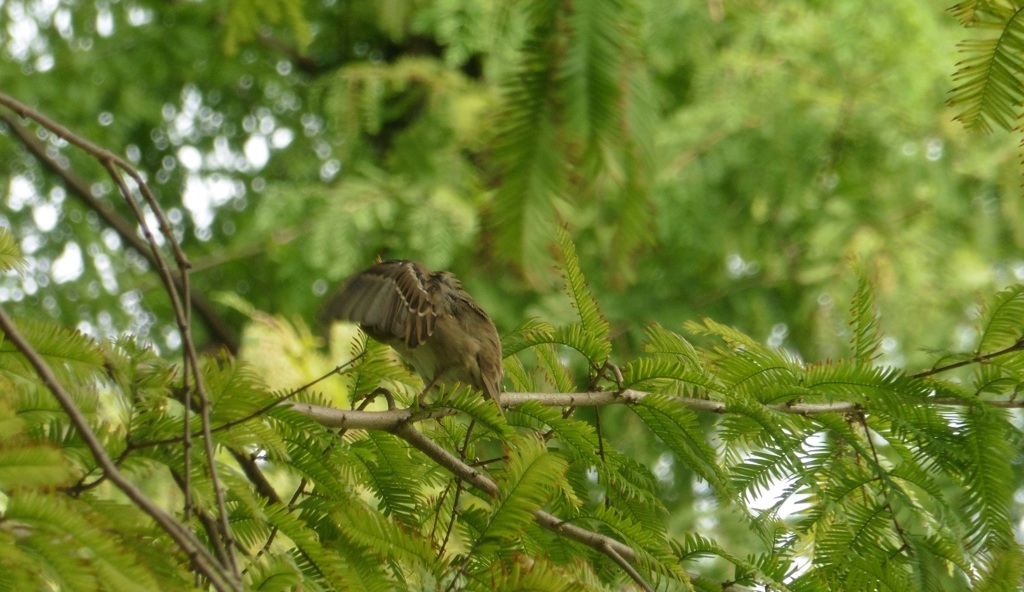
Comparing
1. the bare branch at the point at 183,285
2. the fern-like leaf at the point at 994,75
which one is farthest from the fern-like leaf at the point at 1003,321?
the bare branch at the point at 183,285

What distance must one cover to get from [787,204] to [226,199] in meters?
3.96

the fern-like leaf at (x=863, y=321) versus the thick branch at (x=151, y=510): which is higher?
the thick branch at (x=151, y=510)

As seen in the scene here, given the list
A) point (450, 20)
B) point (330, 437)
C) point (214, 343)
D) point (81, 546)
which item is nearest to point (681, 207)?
point (450, 20)

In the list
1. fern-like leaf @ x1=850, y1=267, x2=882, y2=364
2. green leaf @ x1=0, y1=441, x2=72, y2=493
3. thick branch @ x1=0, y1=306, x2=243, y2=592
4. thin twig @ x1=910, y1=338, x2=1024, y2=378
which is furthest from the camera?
fern-like leaf @ x1=850, y1=267, x2=882, y2=364

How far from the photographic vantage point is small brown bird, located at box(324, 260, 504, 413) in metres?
1.99

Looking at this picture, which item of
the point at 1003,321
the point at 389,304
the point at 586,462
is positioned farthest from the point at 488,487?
the point at 1003,321

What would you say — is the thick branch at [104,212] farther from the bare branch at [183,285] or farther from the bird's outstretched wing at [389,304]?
the bird's outstretched wing at [389,304]

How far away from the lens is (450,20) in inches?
209

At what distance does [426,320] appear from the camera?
84.2 inches

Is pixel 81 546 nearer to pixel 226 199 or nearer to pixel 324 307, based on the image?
pixel 324 307

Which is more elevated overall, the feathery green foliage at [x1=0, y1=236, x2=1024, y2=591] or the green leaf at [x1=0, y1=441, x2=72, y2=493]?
the green leaf at [x1=0, y1=441, x2=72, y2=493]

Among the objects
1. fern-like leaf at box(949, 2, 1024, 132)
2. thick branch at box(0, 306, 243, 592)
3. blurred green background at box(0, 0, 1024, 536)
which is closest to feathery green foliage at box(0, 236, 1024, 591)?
thick branch at box(0, 306, 243, 592)

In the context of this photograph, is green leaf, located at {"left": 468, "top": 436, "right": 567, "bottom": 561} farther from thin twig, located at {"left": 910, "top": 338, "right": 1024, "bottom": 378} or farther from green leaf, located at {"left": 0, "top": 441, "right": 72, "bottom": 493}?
thin twig, located at {"left": 910, "top": 338, "right": 1024, "bottom": 378}

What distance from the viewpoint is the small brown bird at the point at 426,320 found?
1.99 meters
